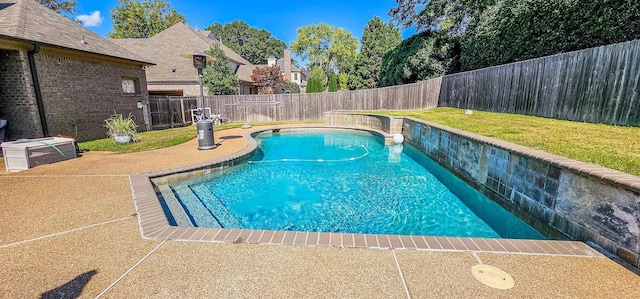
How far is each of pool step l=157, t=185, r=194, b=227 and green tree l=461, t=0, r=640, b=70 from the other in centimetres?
1090

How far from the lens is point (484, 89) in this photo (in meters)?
10.2

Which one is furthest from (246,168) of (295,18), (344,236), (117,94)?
(295,18)

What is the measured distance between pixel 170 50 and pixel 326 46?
85.6 feet

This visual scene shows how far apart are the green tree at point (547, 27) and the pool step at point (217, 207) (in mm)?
10318

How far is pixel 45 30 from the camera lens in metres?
8.33

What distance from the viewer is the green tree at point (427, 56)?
16.1m

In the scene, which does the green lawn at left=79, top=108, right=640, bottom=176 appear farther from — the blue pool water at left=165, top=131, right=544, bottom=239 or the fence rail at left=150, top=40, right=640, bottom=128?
the blue pool water at left=165, top=131, right=544, bottom=239

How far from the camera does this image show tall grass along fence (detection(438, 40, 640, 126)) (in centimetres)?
527

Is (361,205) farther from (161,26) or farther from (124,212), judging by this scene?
(161,26)

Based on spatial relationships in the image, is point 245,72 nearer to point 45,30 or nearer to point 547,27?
point 45,30

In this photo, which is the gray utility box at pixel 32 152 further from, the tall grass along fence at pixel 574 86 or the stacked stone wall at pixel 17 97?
the tall grass along fence at pixel 574 86

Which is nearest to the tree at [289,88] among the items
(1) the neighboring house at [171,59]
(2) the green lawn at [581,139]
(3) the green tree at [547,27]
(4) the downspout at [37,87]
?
(1) the neighboring house at [171,59]

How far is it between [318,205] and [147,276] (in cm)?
314

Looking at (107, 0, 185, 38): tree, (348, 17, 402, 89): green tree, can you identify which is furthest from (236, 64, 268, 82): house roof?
(107, 0, 185, 38): tree
